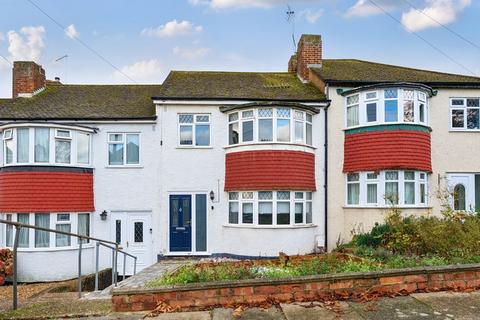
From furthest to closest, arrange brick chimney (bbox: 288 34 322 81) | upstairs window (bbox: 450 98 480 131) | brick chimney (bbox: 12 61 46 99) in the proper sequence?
brick chimney (bbox: 288 34 322 81) < brick chimney (bbox: 12 61 46 99) < upstairs window (bbox: 450 98 480 131)

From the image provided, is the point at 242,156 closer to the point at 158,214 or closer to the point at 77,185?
the point at 158,214

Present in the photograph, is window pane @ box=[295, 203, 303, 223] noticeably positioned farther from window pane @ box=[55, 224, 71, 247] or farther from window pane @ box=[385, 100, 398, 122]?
window pane @ box=[55, 224, 71, 247]

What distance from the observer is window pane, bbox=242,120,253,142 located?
1428cm

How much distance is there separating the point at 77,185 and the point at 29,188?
5.02 ft

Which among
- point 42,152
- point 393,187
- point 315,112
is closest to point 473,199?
point 393,187

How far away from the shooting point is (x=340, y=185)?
14.9 meters

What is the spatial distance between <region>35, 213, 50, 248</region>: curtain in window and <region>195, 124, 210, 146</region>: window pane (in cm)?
592

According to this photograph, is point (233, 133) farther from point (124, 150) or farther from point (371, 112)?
point (371, 112)

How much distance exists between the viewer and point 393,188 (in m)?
14.1

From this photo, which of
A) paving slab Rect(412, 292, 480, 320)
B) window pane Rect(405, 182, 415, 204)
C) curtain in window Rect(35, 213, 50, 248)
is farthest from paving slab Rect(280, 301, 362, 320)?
curtain in window Rect(35, 213, 50, 248)

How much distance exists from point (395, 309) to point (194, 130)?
10.6m

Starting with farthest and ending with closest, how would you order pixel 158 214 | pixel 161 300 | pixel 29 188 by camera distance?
pixel 158 214 < pixel 29 188 < pixel 161 300

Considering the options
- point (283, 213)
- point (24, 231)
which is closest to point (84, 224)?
point (24, 231)

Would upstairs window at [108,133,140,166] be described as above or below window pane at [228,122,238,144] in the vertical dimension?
below
